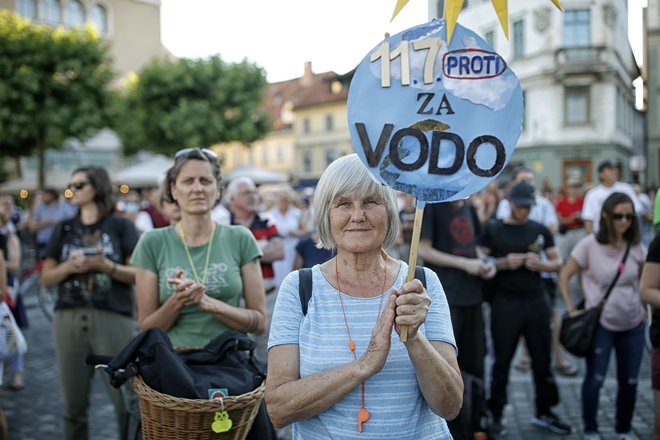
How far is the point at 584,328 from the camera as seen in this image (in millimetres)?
4562

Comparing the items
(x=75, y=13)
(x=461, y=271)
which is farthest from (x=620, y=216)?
(x=75, y=13)

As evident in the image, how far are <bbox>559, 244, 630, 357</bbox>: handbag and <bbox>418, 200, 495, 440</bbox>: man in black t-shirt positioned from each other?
64 centimetres

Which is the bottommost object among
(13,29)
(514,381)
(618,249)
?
(514,381)

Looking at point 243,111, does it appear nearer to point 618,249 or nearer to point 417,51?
point 618,249

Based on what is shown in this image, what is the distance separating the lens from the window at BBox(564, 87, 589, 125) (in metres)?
30.2

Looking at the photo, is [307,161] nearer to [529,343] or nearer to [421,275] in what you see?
[529,343]

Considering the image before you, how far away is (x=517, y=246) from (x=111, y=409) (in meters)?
3.83

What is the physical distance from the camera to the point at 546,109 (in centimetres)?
3002

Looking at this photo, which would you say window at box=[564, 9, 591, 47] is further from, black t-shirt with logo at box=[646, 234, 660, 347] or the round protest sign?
the round protest sign

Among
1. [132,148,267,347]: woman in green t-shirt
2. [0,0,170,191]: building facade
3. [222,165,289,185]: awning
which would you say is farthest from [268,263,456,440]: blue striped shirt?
[0,0,170,191]: building facade

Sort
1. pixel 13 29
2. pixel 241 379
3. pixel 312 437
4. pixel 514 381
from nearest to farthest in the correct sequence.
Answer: pixel 312 437 → pixel 241 379 → pixel 514 381 → pixel 13 29

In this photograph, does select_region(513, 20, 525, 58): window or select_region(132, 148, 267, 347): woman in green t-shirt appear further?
select_region(513, 20, 525, 58): window

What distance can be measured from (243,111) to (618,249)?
30591 millimetres

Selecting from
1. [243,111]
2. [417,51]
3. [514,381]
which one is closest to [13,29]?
[243,111]
